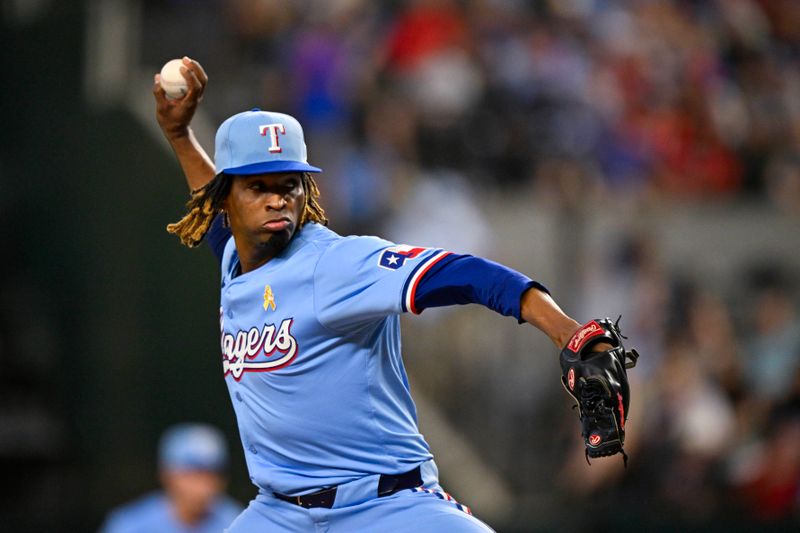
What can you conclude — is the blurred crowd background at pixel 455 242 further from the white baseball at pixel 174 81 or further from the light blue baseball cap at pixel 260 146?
the light blue baseball cap at pixel 260 146

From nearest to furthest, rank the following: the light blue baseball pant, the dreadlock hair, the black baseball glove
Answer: the black baseball glove < the light blue baseball pant < the dreadlock hair

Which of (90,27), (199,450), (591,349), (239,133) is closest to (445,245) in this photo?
(199,450)

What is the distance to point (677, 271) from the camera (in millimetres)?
9133

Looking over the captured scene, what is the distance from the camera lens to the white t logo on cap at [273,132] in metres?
3.82

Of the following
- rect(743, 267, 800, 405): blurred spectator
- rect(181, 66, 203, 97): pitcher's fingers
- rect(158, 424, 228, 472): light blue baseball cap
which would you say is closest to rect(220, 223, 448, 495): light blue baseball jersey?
rect(181, 66, 203, 97): pitcher's fingers

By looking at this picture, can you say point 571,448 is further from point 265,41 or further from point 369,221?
point 265,41

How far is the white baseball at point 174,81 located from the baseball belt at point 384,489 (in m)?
1.62

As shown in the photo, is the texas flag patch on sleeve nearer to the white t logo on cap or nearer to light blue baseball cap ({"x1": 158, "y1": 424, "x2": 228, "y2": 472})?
the white t logo on cap

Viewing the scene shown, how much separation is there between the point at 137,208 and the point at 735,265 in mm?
4345

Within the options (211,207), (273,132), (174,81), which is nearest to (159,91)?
(174,81)

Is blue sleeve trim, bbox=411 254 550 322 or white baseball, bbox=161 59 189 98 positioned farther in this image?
white baseball, bbox=161 59 189 98

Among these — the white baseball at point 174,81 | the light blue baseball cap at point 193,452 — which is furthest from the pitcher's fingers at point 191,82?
the light blue baseball cap at point 193,452

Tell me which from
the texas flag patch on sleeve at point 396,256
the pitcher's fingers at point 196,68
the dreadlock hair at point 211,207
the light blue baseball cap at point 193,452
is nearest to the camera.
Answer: the texas flag patch on sleeve at point 396,256

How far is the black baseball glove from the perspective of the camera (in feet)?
10.2
